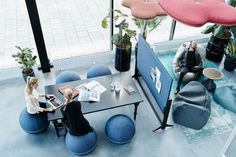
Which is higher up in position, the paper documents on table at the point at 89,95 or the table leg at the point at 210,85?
the paper documents on table at the point at 89,95

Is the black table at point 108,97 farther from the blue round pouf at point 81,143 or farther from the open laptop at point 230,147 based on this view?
the open laptop at point 230,147

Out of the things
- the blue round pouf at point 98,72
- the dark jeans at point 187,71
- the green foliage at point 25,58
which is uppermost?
the green foliage at point 25,58

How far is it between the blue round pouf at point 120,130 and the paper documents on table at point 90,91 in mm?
515

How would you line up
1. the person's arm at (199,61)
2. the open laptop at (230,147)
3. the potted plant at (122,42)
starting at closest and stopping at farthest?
the open laptop at (230,147), the potted plant at (122,42), the person's arm at (199,61)

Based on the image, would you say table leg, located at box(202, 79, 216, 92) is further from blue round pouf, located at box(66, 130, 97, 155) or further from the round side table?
blue round pouf, located at box(66, 130, 97, 155)

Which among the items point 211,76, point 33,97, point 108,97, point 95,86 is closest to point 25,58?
point 33,97

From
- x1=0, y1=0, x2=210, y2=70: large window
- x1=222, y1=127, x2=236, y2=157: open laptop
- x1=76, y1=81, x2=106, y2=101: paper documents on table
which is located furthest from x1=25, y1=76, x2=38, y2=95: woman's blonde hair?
x1=222, y1=127, x2=236, y2=157: open laptop

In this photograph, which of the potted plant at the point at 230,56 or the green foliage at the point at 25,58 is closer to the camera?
the green foliage at the point at 25,58

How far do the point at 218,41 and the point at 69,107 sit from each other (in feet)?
13.0

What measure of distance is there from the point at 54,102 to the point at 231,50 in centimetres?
403

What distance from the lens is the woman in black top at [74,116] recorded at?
11.2 ft

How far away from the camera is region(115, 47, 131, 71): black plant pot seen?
5258 mm

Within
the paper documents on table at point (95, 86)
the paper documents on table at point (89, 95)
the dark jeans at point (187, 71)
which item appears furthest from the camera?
the dark jeans at point (187, 71)

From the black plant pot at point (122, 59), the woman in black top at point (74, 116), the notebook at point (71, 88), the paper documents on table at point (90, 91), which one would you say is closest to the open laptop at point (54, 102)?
the notebook at point (71, 88)
